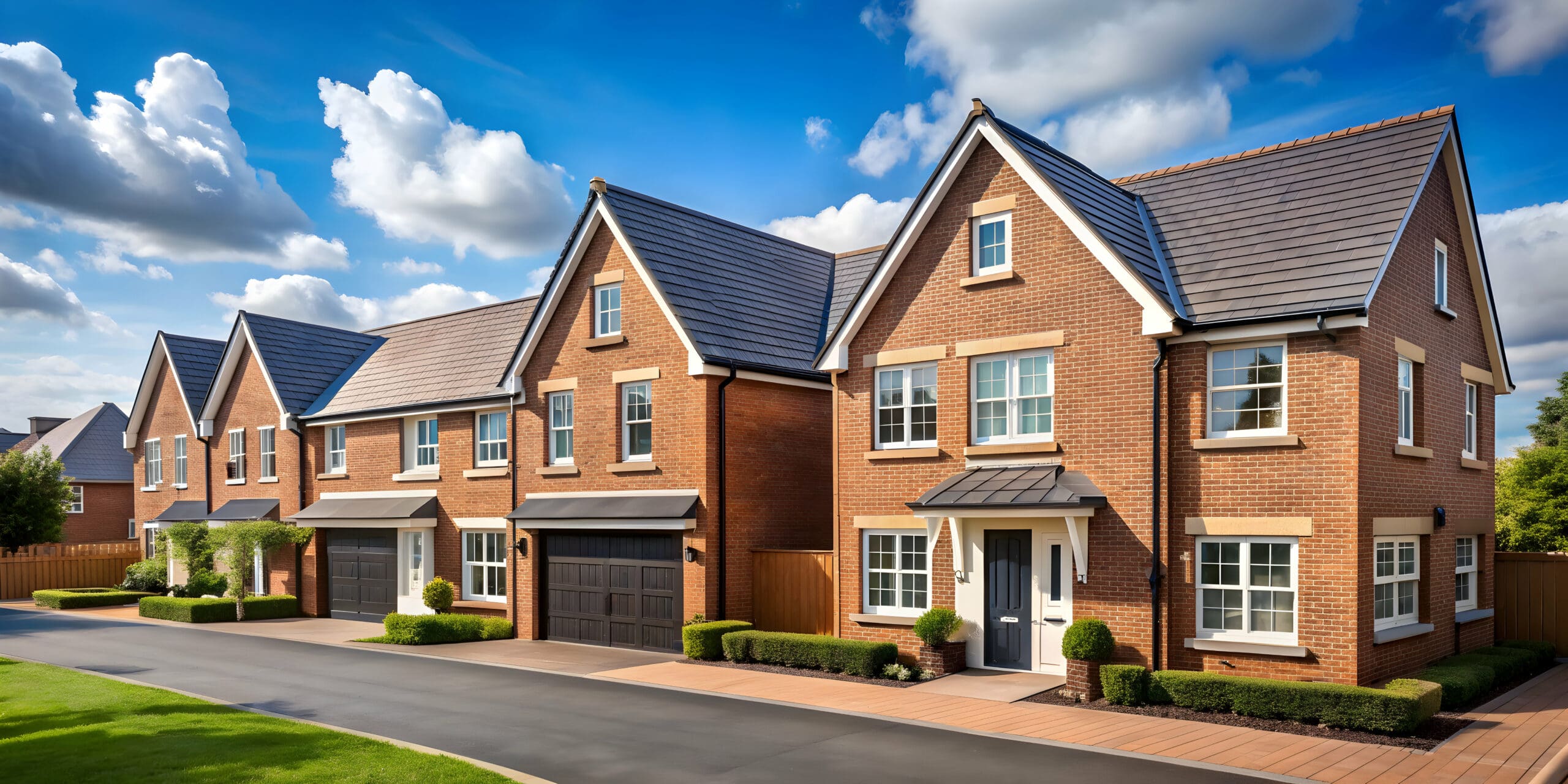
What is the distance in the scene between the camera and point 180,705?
608 inches

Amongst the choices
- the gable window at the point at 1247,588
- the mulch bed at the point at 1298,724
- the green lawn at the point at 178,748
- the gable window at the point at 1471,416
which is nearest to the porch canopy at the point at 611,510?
the mulch bed at the point at 1298,724

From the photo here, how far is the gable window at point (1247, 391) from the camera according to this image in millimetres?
16188

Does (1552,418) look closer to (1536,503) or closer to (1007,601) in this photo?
(1536,503)

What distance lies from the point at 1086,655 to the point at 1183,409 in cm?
423

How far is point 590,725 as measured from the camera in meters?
14.9

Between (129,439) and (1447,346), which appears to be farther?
(129,439)

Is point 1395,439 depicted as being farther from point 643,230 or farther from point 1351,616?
point 643,230

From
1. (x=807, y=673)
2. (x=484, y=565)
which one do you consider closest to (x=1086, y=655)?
(x=807, y=673)

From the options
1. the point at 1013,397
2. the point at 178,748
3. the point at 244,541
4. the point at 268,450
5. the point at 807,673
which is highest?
the point at 1013,397

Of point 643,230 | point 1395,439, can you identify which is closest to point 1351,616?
point 1395,439

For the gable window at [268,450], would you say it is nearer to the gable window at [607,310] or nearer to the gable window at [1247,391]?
the gable window at [607,310]

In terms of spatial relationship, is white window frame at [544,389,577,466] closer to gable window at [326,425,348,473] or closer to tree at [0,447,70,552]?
gable window at [326,425,348,473]

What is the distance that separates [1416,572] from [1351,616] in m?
4.20

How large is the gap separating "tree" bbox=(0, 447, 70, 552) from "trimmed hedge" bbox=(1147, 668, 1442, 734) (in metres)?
43.0
